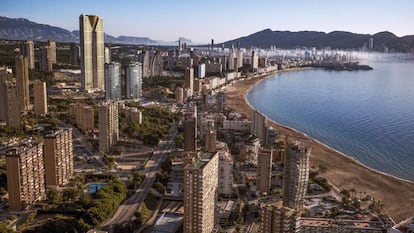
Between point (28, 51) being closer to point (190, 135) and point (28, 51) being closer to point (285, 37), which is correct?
point (190, 135)

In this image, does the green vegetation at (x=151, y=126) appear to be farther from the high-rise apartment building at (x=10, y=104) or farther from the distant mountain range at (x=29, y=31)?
the distant mountain range at (x=29, y=31)

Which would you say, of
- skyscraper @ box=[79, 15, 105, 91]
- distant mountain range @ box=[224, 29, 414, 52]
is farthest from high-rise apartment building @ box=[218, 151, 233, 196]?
distant mountain range @ box=[224, 29, 414, 52]

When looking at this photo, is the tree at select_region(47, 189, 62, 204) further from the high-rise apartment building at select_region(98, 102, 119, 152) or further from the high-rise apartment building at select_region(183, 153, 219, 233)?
the high-rise apartment building at select_region(98, 102, 119, 152)

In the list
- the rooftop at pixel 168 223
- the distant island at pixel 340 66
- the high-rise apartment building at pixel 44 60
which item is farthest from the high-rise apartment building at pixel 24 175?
the distant island at pixel 340 66

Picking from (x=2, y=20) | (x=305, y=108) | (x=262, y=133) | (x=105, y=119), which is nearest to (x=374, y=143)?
(x=262, y=133)

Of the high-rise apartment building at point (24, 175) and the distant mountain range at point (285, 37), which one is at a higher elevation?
the distant mountain range at point (285, 37)

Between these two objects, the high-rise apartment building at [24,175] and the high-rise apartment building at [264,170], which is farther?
the high-rise apartment building at [264,170]

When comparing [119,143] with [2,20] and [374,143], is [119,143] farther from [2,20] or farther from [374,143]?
[2,20]

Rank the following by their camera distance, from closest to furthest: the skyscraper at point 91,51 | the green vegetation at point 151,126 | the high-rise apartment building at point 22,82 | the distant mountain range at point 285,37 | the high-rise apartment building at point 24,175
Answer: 1. the high-rise apartment building at point 24,175
2. the green vegetation at point 151,126
3. the high-rise apartment building at point 22,82
4. the skyscraper at point 91,51
5. the distant mountain range at point 285,37
